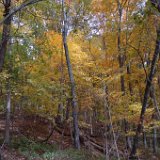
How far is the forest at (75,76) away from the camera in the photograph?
9.50m

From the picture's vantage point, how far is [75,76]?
48.1 ft

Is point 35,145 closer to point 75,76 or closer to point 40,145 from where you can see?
point 40,145

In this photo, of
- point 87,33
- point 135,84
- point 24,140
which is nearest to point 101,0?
point 87,33

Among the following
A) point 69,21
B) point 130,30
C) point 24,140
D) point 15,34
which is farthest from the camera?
point 69,21

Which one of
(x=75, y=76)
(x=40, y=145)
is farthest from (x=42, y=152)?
(x=75, y=76)

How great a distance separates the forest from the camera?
950cm

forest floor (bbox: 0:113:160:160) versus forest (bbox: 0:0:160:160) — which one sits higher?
forest (bbox: 0:0:160:160)

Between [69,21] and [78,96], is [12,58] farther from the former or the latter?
[69,21]

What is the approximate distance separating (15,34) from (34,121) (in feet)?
24.9

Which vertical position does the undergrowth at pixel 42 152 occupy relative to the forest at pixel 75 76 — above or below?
below

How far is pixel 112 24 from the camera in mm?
14312

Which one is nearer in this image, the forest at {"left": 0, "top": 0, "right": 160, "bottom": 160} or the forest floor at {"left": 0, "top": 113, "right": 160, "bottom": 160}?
the forest at {"left": 0, "top": 0, "right": 160, "bottom": 160}

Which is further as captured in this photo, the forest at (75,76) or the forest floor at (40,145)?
the forest floor at (40,145)

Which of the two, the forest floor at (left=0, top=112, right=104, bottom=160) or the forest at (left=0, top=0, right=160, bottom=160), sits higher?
the forest at (left=0, top=0, right=160, bottom=160)
